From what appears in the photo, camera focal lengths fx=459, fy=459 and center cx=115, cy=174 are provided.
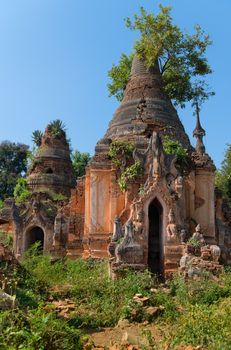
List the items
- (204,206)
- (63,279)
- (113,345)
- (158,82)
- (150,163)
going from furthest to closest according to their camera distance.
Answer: (158,82), (204,206), (150,163), (63,279), (113,345)

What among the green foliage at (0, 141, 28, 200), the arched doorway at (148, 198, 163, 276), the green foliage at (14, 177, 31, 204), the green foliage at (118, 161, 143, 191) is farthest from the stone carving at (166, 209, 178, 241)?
the green foliage at (0, 141, 28, 200)

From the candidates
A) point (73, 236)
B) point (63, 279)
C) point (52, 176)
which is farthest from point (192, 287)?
point (52, 176)

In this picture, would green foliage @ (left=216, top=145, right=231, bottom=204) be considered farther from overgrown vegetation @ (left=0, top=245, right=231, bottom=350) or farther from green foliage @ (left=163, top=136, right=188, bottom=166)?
overgrown vegetation @ (left=0, top=245, right=231, bottom=350)

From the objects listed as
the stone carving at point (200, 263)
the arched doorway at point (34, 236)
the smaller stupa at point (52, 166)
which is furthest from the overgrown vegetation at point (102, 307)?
the smaller stupa at point (52, 166)

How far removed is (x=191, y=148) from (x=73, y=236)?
5898mm

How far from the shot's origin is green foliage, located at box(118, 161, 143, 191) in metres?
16.0

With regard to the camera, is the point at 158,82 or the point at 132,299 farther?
the point at 158,82

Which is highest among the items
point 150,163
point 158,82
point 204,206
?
point 158,82

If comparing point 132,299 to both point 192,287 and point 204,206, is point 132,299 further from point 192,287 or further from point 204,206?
point 204,206

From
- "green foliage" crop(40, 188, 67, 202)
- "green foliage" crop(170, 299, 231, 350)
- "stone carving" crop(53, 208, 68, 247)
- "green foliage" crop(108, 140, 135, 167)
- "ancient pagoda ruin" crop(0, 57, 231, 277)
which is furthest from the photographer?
"green foliage" crop(40, 188, 67, 202)

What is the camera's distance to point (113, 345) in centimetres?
704

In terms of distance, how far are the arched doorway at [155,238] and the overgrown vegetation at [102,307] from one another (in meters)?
1.65

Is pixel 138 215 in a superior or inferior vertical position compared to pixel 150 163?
inferior

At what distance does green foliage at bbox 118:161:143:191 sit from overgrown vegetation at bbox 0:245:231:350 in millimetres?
2821
